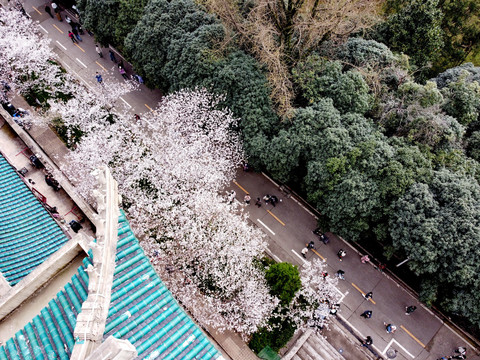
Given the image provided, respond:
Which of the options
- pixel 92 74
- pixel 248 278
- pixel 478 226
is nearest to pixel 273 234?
pixel 248 278

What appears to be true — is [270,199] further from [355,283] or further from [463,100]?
[463,100]

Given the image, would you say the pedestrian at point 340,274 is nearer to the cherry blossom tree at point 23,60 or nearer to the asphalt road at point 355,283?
the asphalt road at point 355,283

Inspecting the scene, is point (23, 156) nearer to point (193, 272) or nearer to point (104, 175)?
point (193, 272)

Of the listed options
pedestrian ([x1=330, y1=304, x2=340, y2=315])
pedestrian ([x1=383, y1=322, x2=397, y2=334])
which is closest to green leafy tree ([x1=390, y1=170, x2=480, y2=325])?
pedestrian ([x1=383, y1=322, x2=397, y2=334])

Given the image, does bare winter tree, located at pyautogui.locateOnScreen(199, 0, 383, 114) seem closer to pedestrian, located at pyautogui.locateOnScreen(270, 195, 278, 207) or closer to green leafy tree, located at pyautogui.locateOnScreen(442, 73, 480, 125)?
pedestrian, located at pyautogui.locateOnScreen(270, 195, 278, 207)

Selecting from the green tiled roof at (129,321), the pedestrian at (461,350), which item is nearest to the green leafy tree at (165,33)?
the green tiled roof at (129,321)
